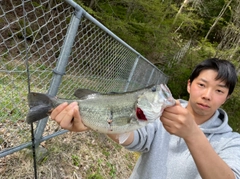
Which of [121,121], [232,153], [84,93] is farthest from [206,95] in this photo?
[84,93]

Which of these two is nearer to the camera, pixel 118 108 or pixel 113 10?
pixel 118 108

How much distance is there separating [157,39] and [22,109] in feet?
25.4

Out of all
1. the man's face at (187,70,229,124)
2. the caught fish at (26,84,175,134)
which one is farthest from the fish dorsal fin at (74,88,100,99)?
the man's face at (187,70,229,124)

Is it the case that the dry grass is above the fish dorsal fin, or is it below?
below

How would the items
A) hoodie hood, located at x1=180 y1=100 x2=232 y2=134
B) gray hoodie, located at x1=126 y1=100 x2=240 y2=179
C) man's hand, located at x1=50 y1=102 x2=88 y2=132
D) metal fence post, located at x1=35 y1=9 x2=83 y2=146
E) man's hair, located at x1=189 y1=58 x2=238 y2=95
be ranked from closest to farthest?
man's hand, located at x1=50 y1=102 x2=88 y2=132
gray hoodie, located at x1=126 y1=100 x2=240 y2=179
hoodie hood, located at x1=180 y1=100 x2=232 y2=134
man's hair, located at x1=189 y1=58 x2=238 y2=95
metal fence post, located at x1=35 y1=9 x2=83 y2=146

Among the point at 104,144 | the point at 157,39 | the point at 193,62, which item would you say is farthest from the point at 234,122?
the point at 104,144

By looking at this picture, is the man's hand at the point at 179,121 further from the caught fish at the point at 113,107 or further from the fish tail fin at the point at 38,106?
the fish tail fin at the point at 38,106

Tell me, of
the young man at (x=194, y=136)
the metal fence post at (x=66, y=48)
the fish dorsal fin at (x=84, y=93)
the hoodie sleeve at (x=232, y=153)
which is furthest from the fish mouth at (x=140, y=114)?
the metal fence post at (x=66, y=48)

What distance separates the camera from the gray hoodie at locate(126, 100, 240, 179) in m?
1.72

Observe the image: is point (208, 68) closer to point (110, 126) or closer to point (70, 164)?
point (110, 126)

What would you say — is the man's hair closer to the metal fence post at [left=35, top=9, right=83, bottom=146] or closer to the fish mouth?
the fish mouth

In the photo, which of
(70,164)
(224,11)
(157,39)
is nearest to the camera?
(70,164)

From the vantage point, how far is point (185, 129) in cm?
136

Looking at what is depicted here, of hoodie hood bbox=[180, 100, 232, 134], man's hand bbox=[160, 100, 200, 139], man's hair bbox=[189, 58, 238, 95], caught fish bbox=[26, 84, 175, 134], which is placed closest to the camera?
man's hand bbox=[160, 100, 200, 139]
